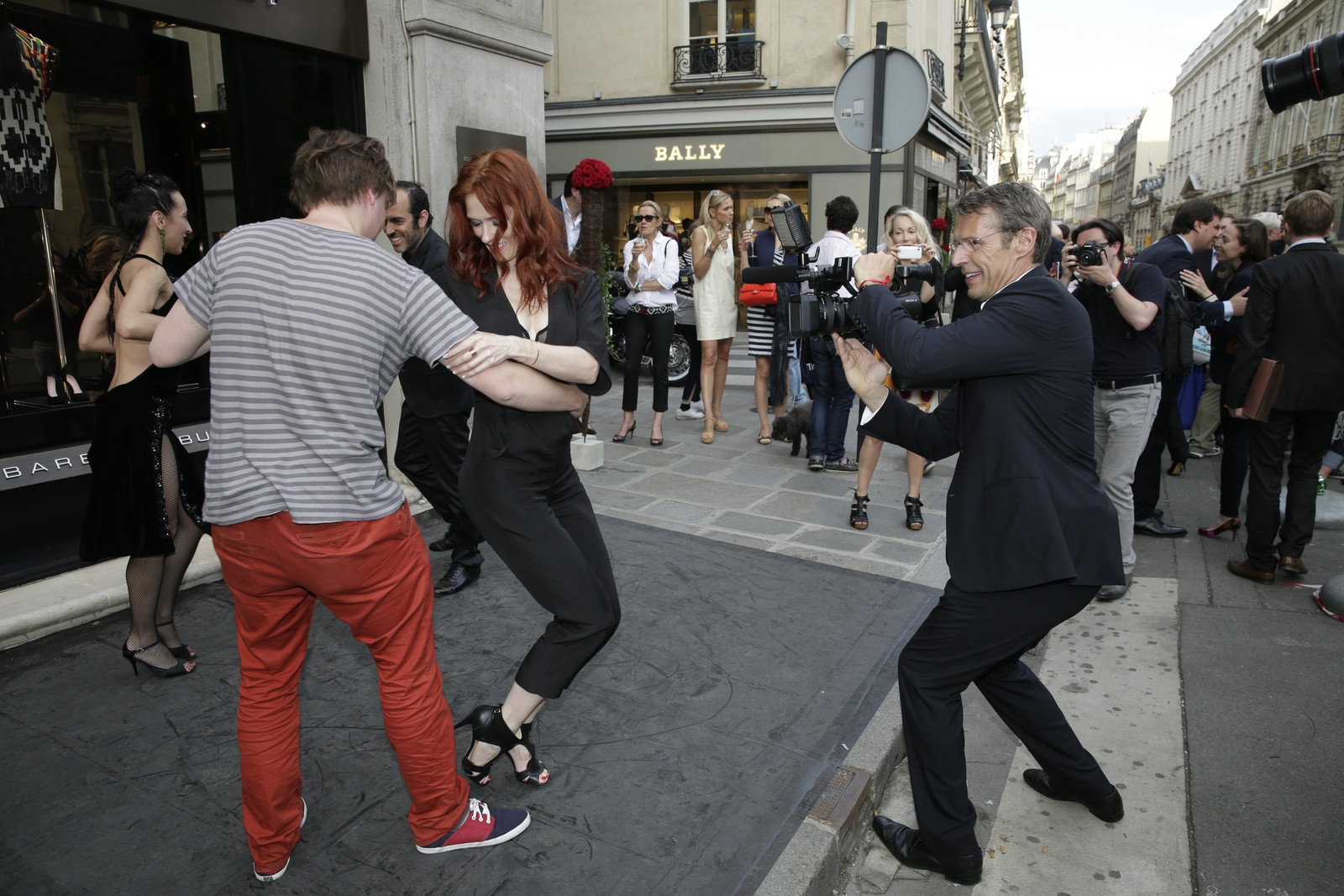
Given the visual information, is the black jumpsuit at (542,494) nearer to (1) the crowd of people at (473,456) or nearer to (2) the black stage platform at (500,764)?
(1) the crowd of people at (473,456)

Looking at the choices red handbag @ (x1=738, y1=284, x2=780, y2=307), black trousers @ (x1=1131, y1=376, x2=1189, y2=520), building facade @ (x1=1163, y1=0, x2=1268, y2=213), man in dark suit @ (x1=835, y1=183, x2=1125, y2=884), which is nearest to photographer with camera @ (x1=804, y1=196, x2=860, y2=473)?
red handbag @ (x1=738, y1=284, x2=780, y2=307)

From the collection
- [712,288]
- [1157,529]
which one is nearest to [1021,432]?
[1157,529]

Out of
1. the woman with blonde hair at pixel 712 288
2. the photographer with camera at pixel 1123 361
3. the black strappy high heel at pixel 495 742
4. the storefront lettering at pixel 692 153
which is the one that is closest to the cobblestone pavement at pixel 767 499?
the woman with blonde hair at pixel 712 288

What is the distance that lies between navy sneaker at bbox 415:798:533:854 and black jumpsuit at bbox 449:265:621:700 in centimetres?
34

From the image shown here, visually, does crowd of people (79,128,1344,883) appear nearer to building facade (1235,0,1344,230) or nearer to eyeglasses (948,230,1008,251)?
eyeglasses (948,230,1008,251)

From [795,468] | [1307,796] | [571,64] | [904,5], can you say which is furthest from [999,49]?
[1307,796]

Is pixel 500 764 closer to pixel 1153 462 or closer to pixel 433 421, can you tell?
pixel 433 421

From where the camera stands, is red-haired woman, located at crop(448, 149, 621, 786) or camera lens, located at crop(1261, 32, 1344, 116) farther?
camera lens, located at crop(1261, 32, 1344, 116)

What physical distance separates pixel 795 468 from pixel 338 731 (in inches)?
169

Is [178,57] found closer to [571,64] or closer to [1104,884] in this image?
[1104,884]

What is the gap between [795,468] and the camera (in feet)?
21.9

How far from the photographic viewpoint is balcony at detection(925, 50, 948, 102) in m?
19.3

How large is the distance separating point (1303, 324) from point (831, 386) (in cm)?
281

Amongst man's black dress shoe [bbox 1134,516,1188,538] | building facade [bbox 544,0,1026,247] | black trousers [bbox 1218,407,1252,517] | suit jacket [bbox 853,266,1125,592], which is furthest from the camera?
building facade [bbox 544,0,1026,247]
